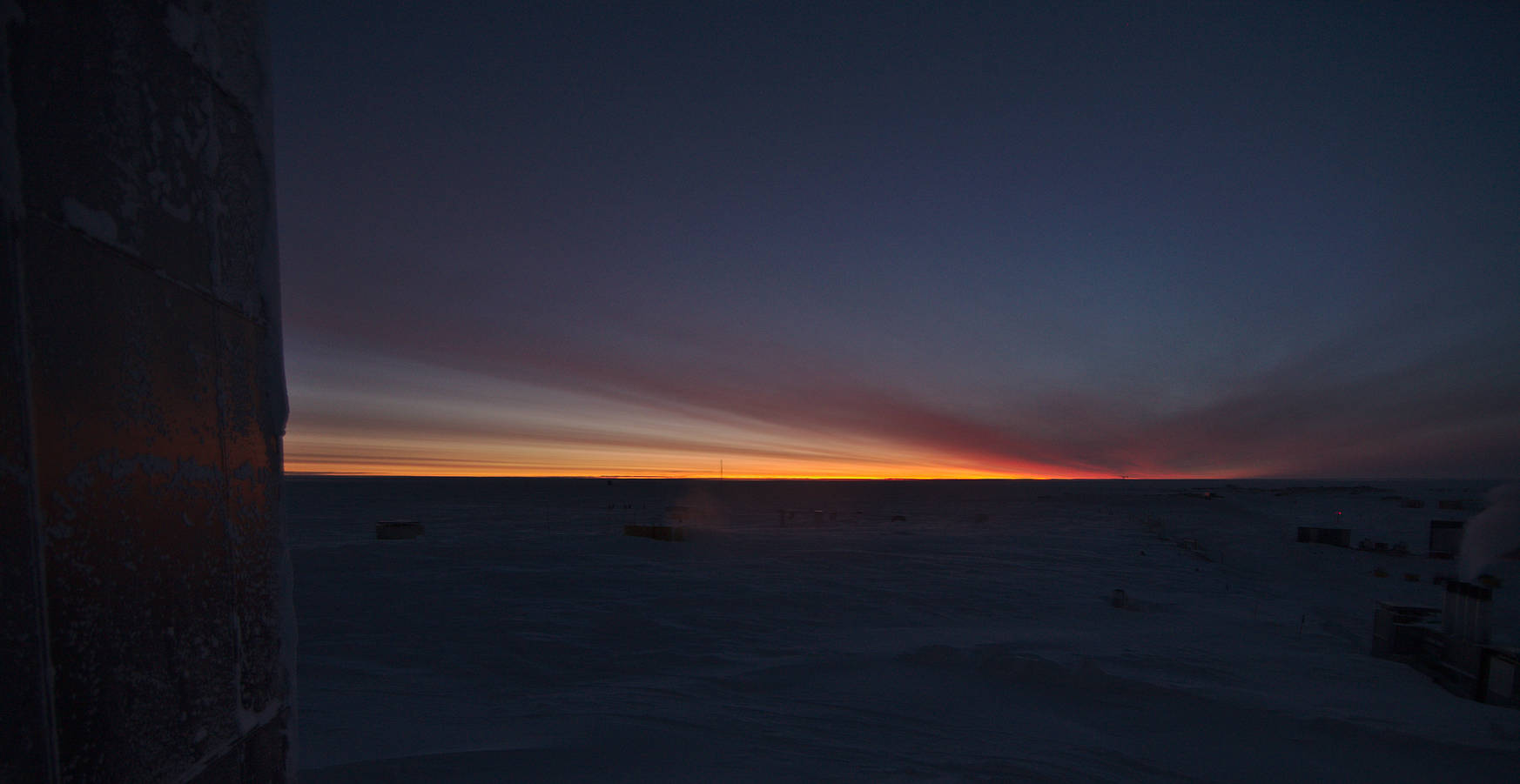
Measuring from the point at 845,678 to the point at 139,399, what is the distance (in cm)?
990

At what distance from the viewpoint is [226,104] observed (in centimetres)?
203

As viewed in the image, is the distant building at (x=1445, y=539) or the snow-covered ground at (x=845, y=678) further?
the distant building at (x=1445, y=539)

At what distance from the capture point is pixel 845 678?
10055 millimetres

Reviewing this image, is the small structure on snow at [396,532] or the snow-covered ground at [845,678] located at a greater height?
the small structure on snow at [396,532]

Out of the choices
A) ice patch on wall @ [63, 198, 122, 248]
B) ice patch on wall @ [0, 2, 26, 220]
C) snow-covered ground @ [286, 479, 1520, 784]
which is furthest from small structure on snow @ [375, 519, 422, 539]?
ice patch on wall @ [0, 2, 26, 220]

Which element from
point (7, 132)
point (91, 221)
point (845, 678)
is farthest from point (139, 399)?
point (845, 678)

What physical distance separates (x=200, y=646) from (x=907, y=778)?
22.0 ft

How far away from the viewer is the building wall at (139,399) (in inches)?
49.3

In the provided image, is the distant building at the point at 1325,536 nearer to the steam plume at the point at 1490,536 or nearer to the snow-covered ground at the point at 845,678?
the snow-covered ground at the point at 845,678

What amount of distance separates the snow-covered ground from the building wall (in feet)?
17.9

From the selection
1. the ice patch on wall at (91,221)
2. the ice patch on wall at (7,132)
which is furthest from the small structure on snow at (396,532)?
the ice patch on wall at (7,132)

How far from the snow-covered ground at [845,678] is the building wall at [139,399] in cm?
545

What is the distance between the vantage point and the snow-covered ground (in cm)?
725

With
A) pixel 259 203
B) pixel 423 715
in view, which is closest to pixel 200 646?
pixel 259 203
